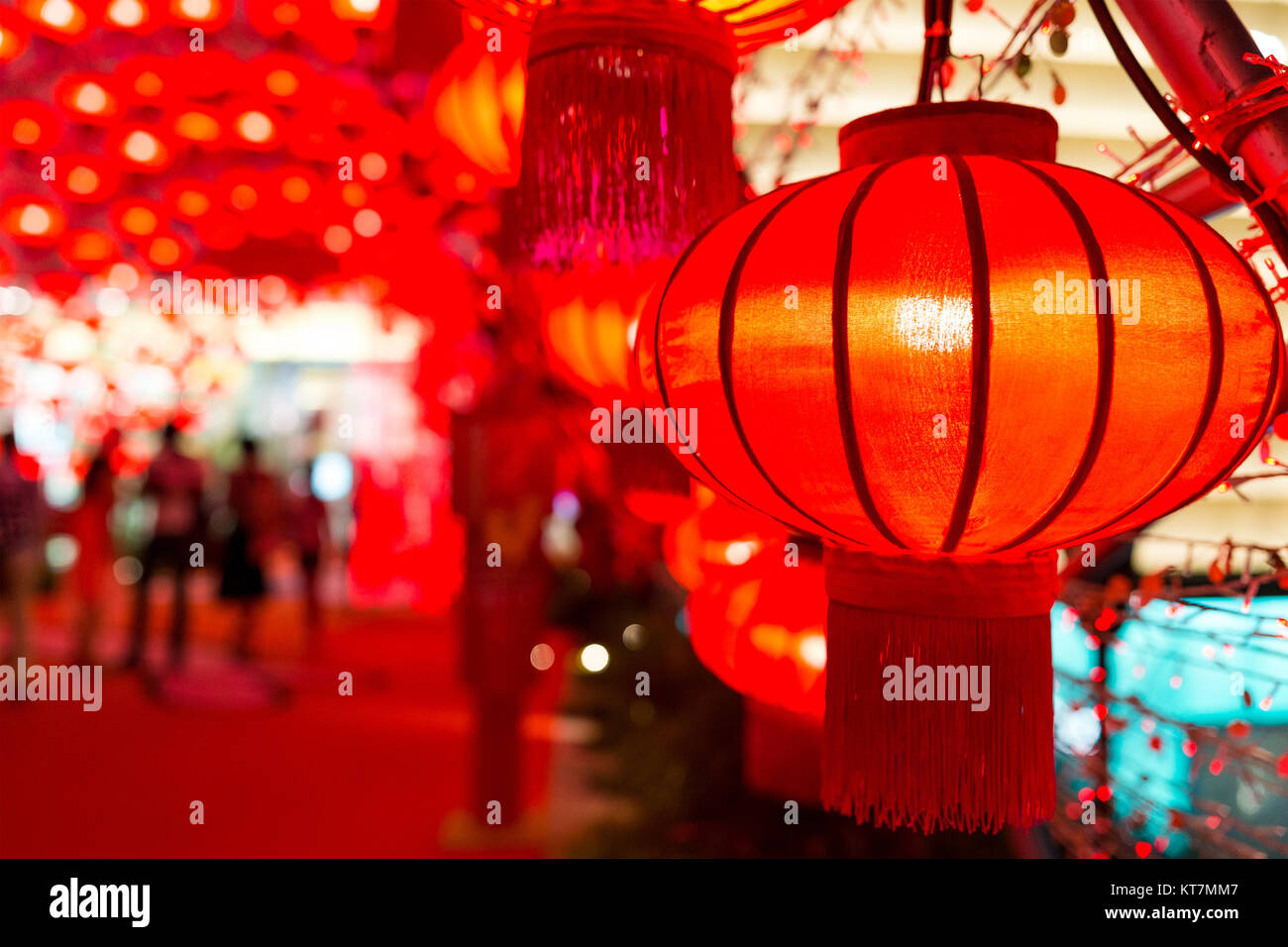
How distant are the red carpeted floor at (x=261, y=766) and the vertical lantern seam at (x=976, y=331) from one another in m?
2.72

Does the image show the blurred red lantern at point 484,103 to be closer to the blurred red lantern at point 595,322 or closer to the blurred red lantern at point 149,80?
the blurred red lantern at point 595,322

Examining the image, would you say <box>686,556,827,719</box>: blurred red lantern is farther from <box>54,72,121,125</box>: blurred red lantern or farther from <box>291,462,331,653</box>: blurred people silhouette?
<box>291,462,331,653</box>: blurred people silhouette

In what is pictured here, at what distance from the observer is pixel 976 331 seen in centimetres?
60

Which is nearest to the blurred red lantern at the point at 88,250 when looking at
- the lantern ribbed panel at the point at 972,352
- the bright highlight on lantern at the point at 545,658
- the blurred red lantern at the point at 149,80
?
the blurred red lantern at the point at 149,80

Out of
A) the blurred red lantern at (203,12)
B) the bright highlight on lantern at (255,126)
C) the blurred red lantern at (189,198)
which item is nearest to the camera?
the blurred red lantern at (203,12)

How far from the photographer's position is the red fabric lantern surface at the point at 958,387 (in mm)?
604

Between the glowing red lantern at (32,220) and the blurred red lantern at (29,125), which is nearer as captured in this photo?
the blurred red lantern at (29,125)

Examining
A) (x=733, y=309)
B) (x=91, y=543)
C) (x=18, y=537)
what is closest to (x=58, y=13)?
(x=18, y=537)

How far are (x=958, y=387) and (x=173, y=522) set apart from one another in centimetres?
484

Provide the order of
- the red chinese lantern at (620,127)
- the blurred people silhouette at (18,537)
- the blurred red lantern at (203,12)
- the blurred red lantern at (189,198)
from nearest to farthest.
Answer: the red chinese lantern at (620,127)
the blurred red lantern at (203,12)
the blurred red lantern at (189,198)
the blurred people silhouette at (18,537)

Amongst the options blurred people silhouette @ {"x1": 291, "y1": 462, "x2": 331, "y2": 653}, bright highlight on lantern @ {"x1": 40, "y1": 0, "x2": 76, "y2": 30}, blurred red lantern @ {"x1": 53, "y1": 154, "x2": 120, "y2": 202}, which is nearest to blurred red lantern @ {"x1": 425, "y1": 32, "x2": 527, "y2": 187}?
bright highlight on lantern @ {"x1": 40, "y1": 0, "x2": 76, "y2": 30}

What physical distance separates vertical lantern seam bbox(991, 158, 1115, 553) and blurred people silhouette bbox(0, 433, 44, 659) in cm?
496

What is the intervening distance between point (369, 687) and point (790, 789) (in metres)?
3.35
